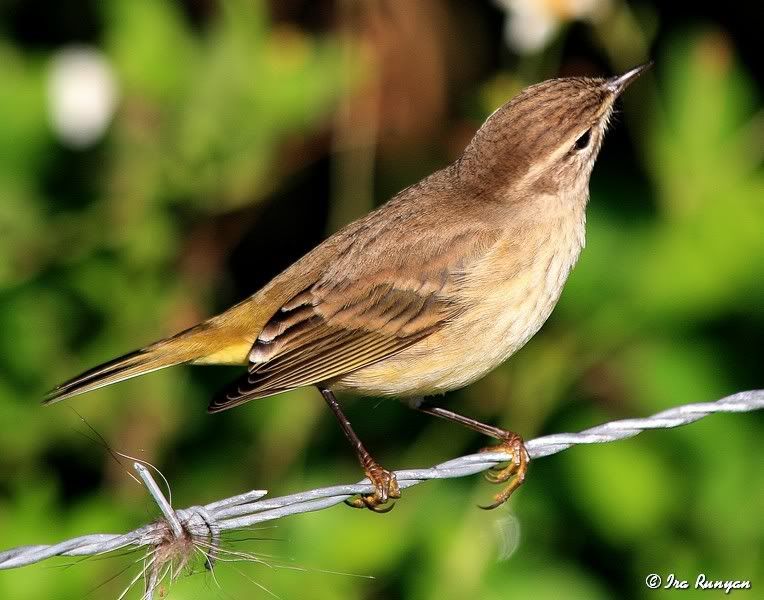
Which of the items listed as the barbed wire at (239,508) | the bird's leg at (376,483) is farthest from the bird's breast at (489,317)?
the barbed wire at (239,508)

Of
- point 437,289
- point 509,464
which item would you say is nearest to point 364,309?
point 437,289

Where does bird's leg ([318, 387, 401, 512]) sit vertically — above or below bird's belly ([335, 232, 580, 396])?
below

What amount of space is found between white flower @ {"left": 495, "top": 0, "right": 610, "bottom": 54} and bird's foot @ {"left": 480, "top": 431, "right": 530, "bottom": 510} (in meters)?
1.78

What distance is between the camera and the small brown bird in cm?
390

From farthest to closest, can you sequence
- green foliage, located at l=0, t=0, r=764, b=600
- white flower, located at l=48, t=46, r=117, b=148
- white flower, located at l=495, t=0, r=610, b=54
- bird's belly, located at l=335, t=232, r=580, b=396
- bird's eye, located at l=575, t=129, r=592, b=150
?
white flower, located at l=48, t=46, r=117, b=148, white flower, located at l=495, t=0, r=610, b=54, green foliage, located at l=0, t=0, r=764, b=600, bird's eye, located at l=575, t=129, r=592, b=150, bird's belly, located at l=335, t=232, r=580, b=396

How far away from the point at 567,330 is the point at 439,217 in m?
1.01

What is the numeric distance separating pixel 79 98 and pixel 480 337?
7.26 ft

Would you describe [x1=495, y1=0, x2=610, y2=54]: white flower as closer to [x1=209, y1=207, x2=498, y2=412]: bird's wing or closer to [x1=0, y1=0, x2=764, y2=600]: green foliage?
[x1=0, y1=0, x2=764, y2=600]: green foliage

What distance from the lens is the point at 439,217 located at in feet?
13.8

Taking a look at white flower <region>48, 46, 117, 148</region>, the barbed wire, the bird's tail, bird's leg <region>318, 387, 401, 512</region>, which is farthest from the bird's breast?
white flower <region>48, 46, 117, 148</region>

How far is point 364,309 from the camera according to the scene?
13.5ft

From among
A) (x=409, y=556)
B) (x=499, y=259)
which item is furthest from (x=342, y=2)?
(x=409, y=556)

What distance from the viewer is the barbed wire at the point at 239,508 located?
8.33ft

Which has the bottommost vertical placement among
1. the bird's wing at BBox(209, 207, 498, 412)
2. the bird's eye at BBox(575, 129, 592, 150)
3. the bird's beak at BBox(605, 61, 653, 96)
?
the bird's wing at BBox(209, 207, 498, 412)
